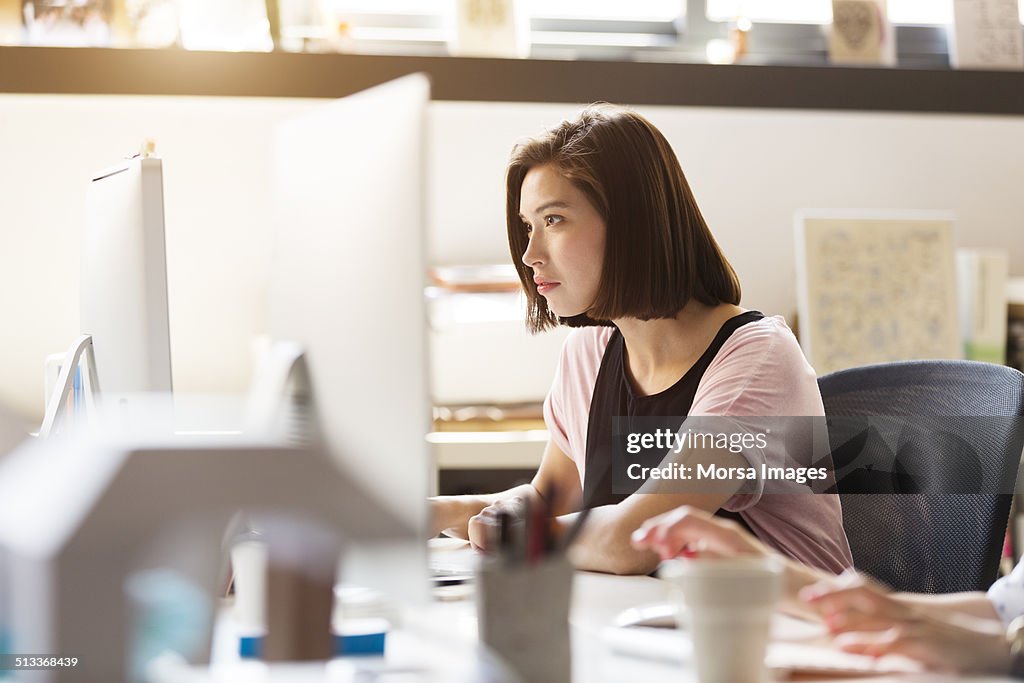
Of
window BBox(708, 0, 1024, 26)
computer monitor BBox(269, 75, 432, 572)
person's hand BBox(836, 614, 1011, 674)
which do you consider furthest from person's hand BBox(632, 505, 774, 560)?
window BBox(708, 0, 1024, 26)

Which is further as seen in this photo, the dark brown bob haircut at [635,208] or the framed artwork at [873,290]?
the framed artwork at [873,290]

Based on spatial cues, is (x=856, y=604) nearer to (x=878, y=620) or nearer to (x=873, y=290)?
(x=878, y=620)

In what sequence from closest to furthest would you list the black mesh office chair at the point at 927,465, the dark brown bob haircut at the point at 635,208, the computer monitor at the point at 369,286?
the computer monitor at the point at 369,286 < the black mesh office chair at the point at 927,465 < the dark brown bob haircut at the point at 635,208

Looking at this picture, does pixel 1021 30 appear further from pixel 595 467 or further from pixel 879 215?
pixel 595 467

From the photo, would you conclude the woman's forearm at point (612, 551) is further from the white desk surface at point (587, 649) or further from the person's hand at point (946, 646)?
the person's hand at point (946, 646)


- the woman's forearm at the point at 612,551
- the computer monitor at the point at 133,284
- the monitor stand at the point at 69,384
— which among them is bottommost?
the woman's forearm at the point at 612,551

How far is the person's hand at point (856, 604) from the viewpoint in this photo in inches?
35.3

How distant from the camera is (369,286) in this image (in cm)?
76

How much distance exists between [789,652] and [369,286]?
45 centimetres

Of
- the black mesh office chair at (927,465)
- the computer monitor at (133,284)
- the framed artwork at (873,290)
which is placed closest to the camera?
the computer monitor at (133,284)

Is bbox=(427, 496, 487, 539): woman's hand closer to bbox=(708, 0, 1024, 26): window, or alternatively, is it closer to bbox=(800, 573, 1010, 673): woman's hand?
bbox=(800, 573, 1010, 673): woman's hand

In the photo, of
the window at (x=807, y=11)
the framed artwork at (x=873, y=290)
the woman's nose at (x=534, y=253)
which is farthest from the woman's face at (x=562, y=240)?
the window at (x=807, y=11)

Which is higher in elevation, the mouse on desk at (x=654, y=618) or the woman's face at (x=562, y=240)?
the woman's face at (x=562, y=240)

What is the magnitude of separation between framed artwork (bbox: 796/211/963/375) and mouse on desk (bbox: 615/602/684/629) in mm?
1684
